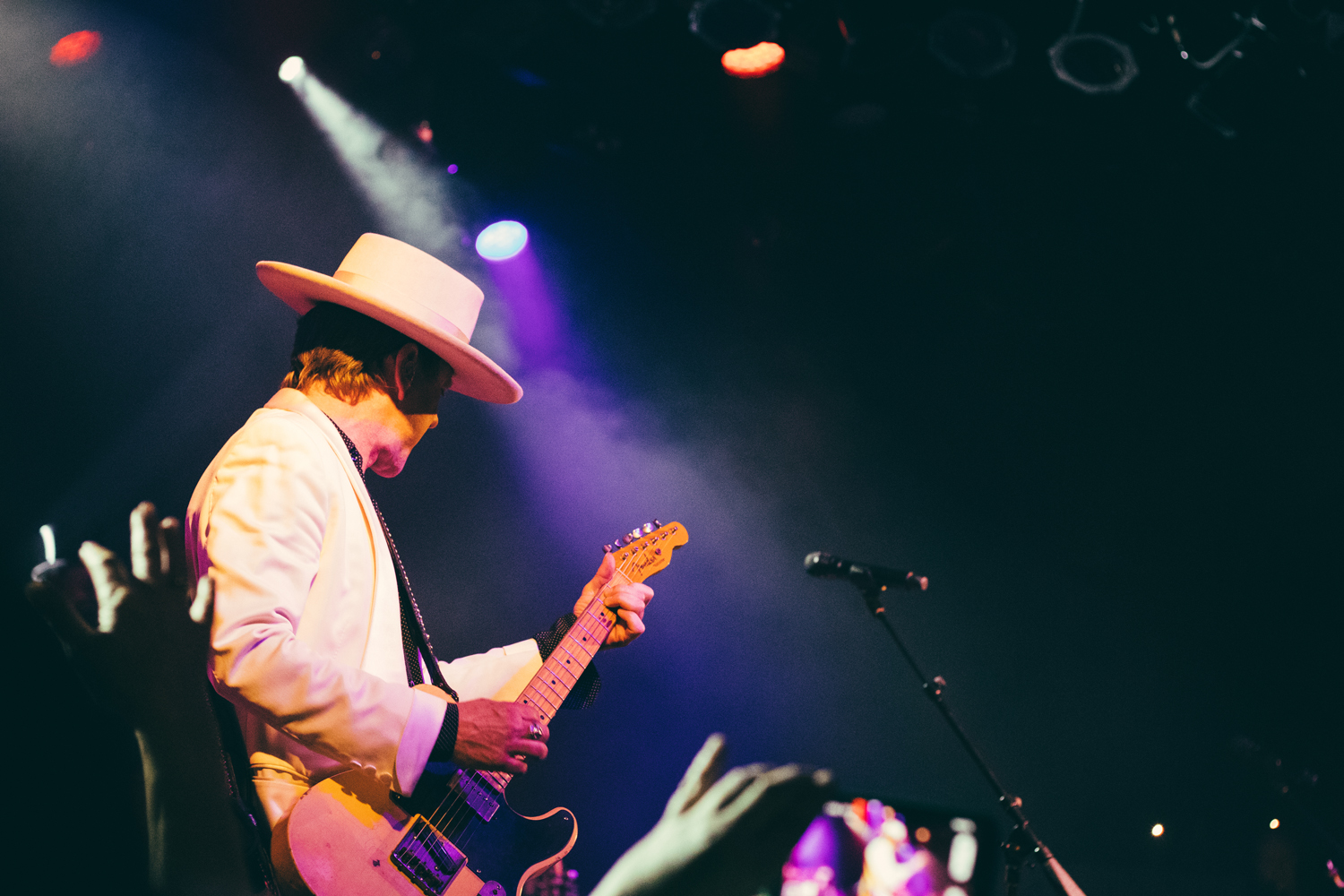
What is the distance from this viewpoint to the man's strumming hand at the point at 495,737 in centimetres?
197

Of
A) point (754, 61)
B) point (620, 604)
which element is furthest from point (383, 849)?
point (754, 61)

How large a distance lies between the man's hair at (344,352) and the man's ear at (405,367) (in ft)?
0.06

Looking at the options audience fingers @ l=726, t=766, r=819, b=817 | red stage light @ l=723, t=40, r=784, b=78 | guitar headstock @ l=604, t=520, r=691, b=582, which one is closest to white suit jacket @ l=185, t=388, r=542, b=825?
guitar headstock @ l=604, t=520, r=691, b=582

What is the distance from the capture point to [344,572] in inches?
84.0

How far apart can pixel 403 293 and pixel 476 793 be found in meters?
1.66

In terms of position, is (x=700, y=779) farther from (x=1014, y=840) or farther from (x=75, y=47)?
(x=75, y=47)

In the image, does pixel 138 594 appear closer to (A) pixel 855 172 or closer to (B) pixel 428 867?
(B) pixel 428 867

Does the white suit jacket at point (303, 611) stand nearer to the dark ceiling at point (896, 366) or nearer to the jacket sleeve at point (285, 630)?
the jacket sleeve at point (285, 630)

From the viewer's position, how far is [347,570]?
2.14 meters

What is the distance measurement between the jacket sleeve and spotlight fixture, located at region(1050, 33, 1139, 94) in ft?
16.2

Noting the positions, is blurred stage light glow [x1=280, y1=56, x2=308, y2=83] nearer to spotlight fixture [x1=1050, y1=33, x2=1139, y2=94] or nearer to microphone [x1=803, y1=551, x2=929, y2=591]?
microphone [x1=803, y1=551, x2=929, y2=591]

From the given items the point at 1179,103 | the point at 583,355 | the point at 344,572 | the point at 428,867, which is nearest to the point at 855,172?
the point at 1179,103

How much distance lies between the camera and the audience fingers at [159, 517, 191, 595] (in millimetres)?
1387

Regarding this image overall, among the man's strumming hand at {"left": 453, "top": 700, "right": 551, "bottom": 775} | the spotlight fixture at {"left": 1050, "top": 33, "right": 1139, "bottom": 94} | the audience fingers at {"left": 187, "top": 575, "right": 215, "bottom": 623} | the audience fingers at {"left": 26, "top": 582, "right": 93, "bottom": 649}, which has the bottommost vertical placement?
the man's strumming hand at {"left": 453, "top": 700, "right": 551, "bottom": 775}
